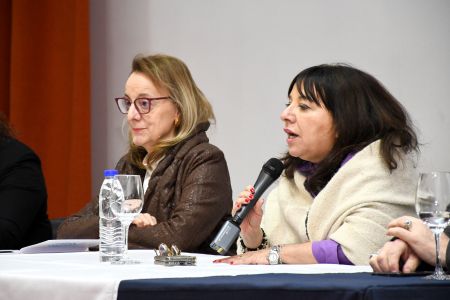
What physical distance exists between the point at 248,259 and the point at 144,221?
2.99 feet

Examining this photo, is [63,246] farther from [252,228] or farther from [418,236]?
[418,236]

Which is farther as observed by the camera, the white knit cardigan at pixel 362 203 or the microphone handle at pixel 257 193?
the white knit cardigan at pixel 362 203

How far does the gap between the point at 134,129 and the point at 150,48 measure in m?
1.43

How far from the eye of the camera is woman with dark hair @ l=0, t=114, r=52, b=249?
10.9 ft

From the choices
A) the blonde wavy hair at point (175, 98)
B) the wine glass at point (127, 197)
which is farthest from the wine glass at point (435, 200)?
the blonde wavy hair at point (175, 98)

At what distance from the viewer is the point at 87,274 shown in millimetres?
1733

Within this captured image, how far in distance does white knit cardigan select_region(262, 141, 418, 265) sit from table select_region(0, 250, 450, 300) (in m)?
0.49

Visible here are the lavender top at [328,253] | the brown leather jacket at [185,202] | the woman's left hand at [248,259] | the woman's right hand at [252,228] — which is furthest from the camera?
the brown leather jacket at [185,202]

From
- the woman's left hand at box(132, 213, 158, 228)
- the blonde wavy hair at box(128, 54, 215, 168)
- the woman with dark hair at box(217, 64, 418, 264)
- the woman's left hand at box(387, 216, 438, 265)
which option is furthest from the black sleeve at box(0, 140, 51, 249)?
the woman's left hand at box(387, 216, 438, 265)

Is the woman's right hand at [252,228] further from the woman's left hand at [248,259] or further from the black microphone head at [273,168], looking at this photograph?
the woman's left hand at [248,259]

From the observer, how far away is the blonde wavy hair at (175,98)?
330cm

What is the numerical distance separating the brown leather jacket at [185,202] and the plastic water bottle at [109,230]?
2.07ft

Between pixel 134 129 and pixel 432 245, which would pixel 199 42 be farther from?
pixel 432 245

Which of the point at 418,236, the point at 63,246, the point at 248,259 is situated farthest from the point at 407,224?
the point at 63,246
